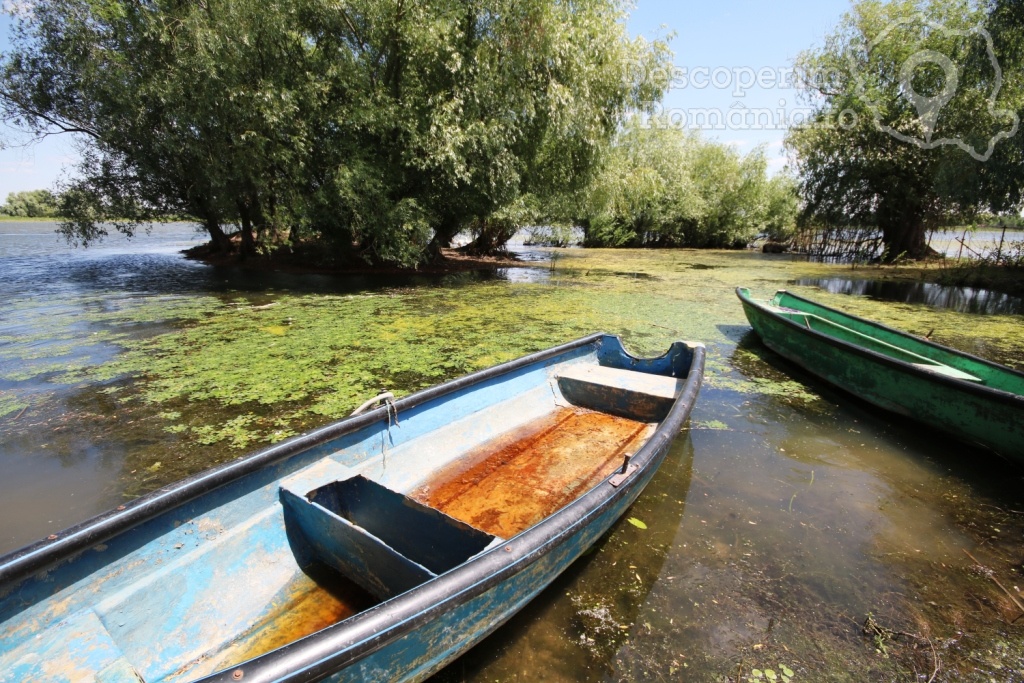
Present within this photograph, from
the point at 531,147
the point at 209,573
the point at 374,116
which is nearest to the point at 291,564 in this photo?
the point at 209,573

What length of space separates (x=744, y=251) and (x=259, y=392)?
26.7 meters

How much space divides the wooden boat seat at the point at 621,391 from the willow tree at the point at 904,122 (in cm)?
1231

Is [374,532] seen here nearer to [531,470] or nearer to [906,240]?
[531,470]

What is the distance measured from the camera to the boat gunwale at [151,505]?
1680 mm

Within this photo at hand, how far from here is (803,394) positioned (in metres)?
5.53

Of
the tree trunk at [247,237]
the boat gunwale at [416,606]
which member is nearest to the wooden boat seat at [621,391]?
the boat gunwale at [416,606]

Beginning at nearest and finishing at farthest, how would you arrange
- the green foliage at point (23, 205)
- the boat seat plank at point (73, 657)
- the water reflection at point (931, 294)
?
the boat seat plank at point (73, 657) → the water reflection at point (931, 294) → the green foliage at point (23, 205)

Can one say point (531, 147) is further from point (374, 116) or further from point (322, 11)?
point (322, 11)

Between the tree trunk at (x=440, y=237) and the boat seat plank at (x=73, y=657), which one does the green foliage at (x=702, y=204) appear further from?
the boat seat plank at (x=73, y=657)

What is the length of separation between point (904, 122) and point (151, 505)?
2135cm

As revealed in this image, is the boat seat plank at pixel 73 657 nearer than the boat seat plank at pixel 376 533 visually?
Yes

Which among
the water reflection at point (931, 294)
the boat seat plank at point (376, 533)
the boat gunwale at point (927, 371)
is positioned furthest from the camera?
the water reflection at point (931, 294)

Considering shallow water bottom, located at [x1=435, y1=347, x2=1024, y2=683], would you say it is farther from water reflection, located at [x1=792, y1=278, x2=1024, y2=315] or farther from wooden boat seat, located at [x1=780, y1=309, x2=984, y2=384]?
water reflection, located at [x1=792, y1=278, x2=1024, y2=315]

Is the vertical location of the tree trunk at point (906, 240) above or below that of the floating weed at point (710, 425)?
above
